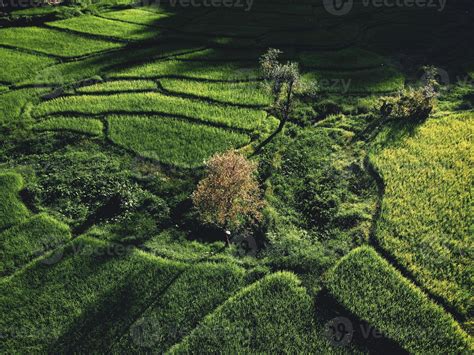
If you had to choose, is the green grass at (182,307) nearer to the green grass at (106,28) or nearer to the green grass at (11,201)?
the green grass at (11,201)

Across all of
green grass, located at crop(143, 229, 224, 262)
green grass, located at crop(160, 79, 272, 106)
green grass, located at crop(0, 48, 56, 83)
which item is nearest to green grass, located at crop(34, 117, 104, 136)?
green grass, located at crop(160, 79, 272, 106)

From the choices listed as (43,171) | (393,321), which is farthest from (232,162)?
(43,171)

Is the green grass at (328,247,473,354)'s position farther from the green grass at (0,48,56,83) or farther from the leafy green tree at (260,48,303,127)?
the green grass at (0,48,56,83)

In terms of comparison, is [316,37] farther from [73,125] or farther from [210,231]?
[210,231]

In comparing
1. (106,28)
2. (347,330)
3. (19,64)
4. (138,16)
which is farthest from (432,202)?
(138,16)

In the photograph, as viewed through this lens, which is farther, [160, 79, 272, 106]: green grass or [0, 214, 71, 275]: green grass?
[160, 79, 272, 106]: green grass
